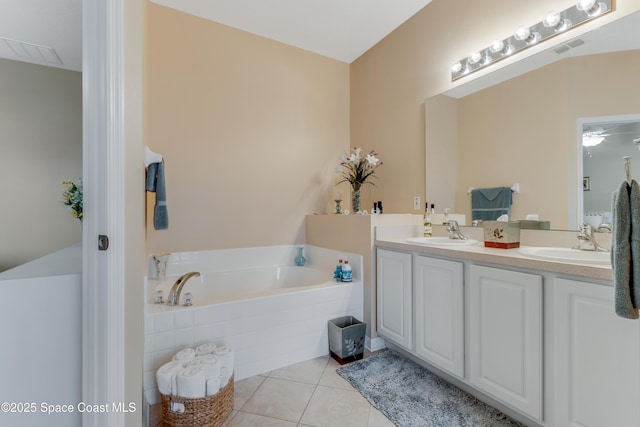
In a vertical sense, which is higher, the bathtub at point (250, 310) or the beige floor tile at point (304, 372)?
the bathtub at point (250, 310)

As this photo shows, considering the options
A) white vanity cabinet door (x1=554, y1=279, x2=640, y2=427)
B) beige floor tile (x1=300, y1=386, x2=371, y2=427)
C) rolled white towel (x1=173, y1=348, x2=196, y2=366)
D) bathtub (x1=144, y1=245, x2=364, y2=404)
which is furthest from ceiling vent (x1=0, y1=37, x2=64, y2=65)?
white vanity cabinet door (x1=554, y1=279, x2=640, y2=427)

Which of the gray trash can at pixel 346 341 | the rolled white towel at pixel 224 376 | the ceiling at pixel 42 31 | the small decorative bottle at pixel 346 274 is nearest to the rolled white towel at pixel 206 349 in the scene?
the rolled white towel at pixel 224 376

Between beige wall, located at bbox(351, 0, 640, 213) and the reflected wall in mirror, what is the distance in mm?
571

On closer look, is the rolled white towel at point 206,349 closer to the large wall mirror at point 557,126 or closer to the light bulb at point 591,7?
the large wall mirror at point 557,126

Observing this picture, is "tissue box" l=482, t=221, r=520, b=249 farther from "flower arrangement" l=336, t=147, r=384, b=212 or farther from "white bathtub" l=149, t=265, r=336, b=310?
"flower arrangement" l=336, t=147, r=384, b=212

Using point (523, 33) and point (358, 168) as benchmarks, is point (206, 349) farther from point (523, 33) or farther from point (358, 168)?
point (523, 33)

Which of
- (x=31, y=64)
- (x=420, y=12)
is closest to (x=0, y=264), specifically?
(x=31, y=64)

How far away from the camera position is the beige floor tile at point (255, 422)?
1.39 meters

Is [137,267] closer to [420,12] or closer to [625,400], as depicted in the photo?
[625,400]

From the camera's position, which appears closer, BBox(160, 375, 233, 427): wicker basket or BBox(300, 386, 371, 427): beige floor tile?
BBox(160, 375, 233, 427): wicker basket

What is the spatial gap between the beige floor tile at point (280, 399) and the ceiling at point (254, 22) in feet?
9.56

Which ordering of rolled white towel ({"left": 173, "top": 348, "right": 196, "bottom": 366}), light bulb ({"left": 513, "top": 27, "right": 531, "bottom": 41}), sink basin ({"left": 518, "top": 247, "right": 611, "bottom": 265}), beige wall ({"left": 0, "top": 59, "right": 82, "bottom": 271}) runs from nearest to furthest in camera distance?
sink basin ({"left": 518, "top": 247, "right": 611, "bottom": 265})
rolled white towel ({"left": 173, "top": 348, "right": 196, "bottom": 366})
light bulb ({"left": 513, "top": 27, "right": 531, "bottom": 41})
beige wall ({"left": 0, "top": 59, "right": 82, "bottom": 271})

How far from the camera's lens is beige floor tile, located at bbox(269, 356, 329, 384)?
179 cm

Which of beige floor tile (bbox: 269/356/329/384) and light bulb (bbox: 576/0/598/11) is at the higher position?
light bulb (bbox: 576/0/598/11)
